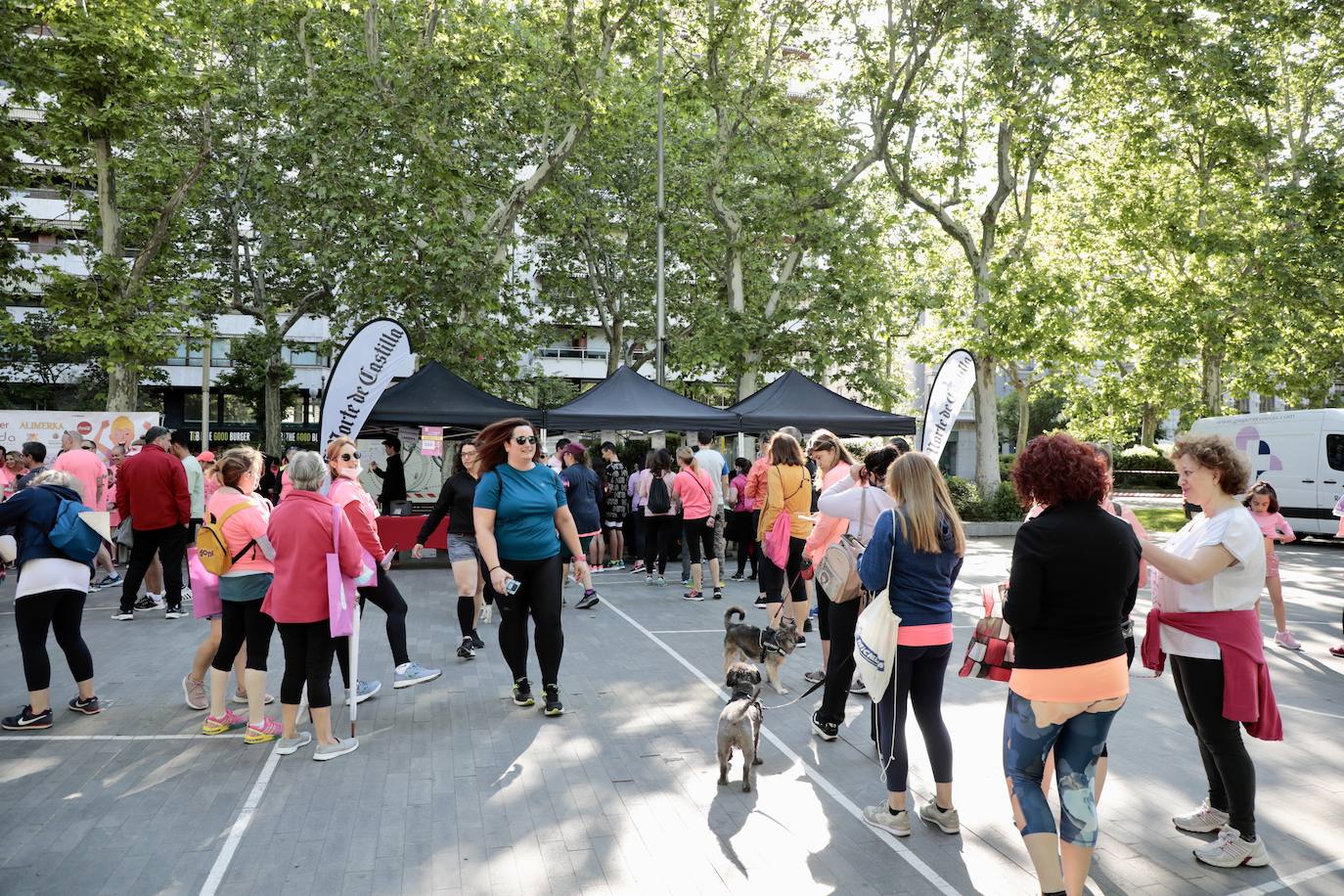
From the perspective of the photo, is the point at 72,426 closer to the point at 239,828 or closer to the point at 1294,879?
the point at 239,828

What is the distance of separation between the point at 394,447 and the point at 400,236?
6248 mm

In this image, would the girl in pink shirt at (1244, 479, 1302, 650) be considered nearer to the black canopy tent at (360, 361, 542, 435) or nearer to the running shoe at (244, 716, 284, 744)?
the running shoe at (244, 716, 284, 744)

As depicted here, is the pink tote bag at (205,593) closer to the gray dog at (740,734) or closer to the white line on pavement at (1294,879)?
the gray dog at (740,734)

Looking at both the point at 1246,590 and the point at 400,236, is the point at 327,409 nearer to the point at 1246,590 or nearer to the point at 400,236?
the point at 400,236

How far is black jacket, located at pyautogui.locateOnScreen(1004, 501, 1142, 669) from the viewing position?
3215 mm

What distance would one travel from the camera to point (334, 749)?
213 inches

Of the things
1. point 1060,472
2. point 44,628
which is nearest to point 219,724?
point 44,628

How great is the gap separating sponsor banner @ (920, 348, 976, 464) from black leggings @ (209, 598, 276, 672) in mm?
8599

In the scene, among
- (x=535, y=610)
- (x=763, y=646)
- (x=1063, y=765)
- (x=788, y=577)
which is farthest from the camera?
(x=788, y=577)

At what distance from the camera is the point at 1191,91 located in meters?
18.6

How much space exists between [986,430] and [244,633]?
19.5m

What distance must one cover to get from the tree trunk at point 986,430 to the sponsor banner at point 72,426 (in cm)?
1805

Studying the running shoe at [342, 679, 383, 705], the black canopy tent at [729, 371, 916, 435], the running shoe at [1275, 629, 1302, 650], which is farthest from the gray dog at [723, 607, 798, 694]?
the black canopy tent at [729, 371, 916, 435]

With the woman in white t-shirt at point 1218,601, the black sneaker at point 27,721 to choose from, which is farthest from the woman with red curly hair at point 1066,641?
the black sneaker at point 27,721
